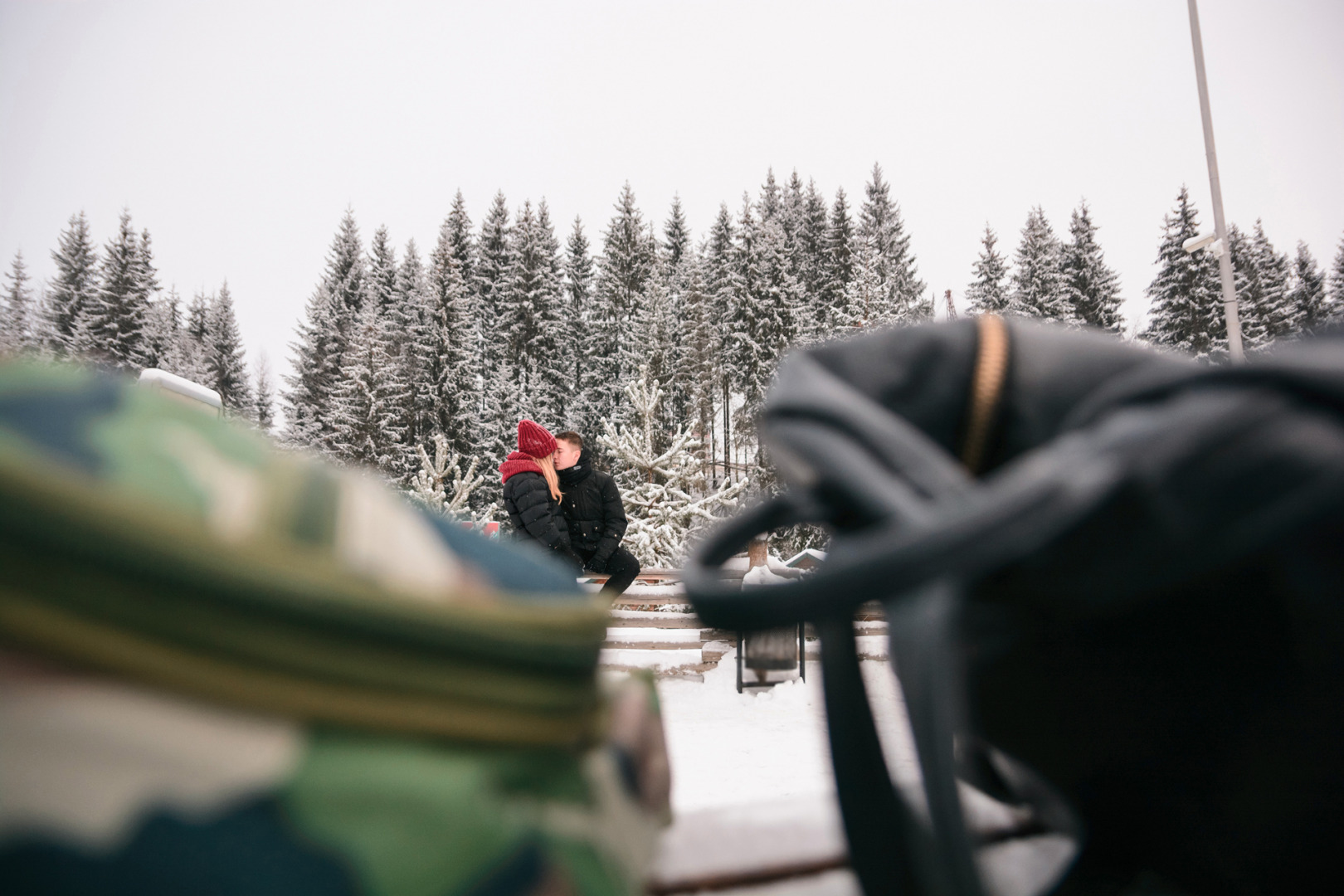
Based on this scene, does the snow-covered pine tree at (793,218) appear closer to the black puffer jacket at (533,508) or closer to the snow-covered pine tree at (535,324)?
the snow-covered pine tree at (535,324)

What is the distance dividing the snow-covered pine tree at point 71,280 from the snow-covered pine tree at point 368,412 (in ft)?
Result: 54.2

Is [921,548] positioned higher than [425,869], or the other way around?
[921,548]

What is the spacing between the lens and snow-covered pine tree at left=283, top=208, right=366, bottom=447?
1212 inches

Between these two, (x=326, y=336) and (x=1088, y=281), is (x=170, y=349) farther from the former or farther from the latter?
(x=1088, y=281)

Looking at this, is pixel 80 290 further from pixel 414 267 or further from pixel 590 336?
pixel 590 336

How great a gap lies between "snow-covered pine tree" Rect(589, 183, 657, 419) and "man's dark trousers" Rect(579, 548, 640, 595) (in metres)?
24.0

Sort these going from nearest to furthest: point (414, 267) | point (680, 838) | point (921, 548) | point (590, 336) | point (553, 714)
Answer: point (921, 548)
point (553, 714)
point (680, 838)
point (590, 336)
point (414, 267)

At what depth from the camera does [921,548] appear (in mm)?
274

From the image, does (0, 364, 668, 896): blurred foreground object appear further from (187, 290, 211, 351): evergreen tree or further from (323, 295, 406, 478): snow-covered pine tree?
(187, 290, 211, 351): evergreen tree

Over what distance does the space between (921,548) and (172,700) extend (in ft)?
1.11

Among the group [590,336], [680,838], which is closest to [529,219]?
[590,336]

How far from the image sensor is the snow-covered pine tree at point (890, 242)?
3341cm

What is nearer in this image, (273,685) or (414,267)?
(273,685)

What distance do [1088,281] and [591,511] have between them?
31.3 meters
